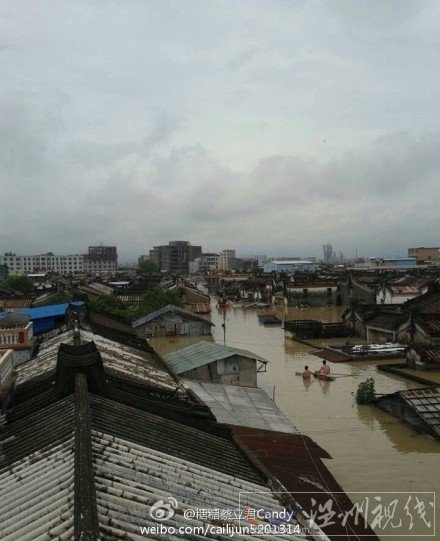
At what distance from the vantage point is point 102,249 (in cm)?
16138

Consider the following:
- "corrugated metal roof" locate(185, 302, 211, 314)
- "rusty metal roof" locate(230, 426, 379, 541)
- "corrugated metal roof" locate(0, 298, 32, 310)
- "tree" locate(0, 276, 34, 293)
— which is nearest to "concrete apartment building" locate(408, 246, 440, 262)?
"corrugated metal roof" locate(185, 302, 211, 314)

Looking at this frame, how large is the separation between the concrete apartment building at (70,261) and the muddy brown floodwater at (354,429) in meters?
131

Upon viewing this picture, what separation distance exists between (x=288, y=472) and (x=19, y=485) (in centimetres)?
556

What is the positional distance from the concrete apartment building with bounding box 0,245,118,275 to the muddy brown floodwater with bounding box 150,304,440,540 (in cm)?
13133

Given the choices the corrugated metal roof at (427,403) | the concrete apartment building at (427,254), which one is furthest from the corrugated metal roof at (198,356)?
the concrete apartment building at (427,254)

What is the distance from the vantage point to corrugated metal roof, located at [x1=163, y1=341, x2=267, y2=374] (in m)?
17.7

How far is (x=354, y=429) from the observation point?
1591 cm

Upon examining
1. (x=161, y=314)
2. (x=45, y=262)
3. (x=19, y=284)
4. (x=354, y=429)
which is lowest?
(x=354, y=429)

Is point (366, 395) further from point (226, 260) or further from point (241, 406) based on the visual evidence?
point (226, 260)

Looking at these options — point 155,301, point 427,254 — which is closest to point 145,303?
point 155,301

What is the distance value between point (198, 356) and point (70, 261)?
479 feet

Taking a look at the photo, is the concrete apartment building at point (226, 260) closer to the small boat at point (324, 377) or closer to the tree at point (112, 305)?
the tree at point (112, 305)

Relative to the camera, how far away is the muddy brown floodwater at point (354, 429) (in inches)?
484

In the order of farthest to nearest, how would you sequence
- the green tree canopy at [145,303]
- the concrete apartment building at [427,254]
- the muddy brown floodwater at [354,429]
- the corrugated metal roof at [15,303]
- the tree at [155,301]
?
the concrete apartment building at [427,254]
the tree at [155,301]
the green tree canopy at [145,303]
the corrugated metal roof at [15,303]
the muddy brown floodwater at [354,429]
